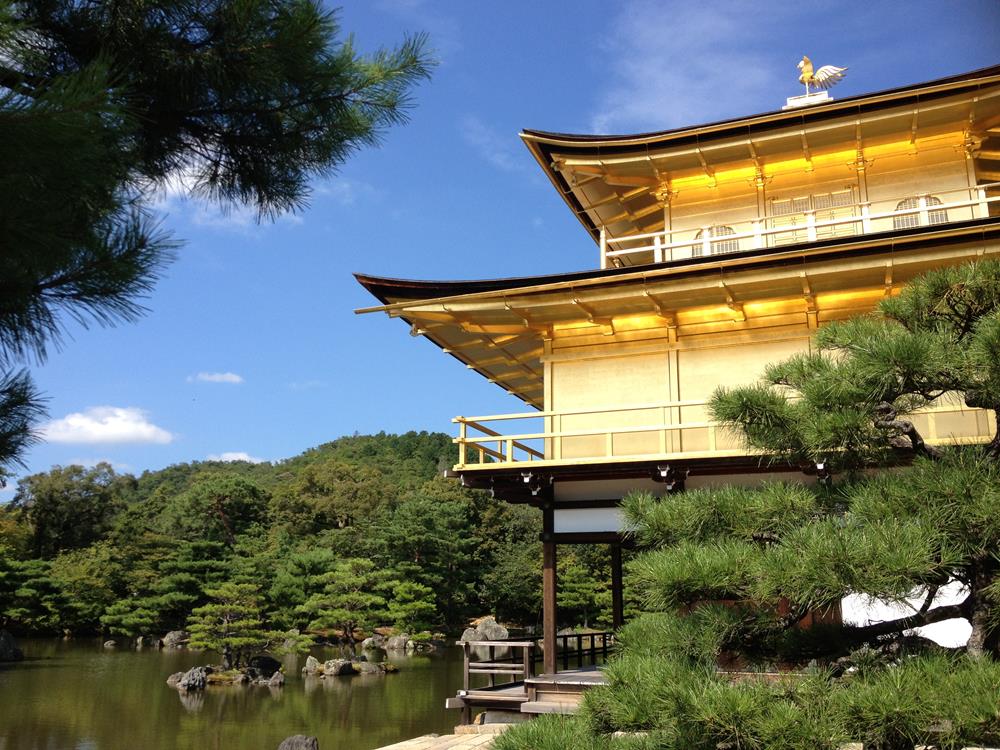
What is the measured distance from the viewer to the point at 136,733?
13.4m

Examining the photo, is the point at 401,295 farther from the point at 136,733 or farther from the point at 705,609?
the point at 136,733

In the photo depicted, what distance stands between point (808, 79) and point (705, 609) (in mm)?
10339

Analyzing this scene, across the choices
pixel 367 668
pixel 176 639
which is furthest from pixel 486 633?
pixel 176 639

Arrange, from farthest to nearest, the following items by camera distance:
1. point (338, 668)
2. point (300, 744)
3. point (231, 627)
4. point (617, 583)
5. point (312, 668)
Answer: point (312, 668) → point (338, 668) → point (231, 627) → point (617, 583) → point (300, 744)

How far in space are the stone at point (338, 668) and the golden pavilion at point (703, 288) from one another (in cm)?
1191

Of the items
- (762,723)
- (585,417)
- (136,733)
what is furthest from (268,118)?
(136,733)

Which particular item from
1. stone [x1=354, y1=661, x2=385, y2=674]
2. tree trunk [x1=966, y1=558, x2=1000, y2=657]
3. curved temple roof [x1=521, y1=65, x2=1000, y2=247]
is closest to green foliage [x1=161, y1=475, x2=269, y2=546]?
stone [x1=354, y1=661, x2=385, y2=674]

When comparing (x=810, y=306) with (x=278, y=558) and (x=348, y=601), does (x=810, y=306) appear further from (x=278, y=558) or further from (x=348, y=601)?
(x=278, y=558)

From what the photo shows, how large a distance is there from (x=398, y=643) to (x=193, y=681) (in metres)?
10.0

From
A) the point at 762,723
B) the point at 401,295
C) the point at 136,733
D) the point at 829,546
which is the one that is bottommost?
the point at 136,733

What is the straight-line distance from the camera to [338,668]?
67.4 ft

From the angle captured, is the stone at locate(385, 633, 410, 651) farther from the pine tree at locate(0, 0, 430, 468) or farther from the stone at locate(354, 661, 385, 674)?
the pine tree at locate(0, 0, 430, 468)

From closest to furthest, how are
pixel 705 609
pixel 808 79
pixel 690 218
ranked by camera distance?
1. pixel 705 609
2. pixel 690 218
3. pixel 808 79

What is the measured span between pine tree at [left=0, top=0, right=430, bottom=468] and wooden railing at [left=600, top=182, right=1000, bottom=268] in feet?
20.6
